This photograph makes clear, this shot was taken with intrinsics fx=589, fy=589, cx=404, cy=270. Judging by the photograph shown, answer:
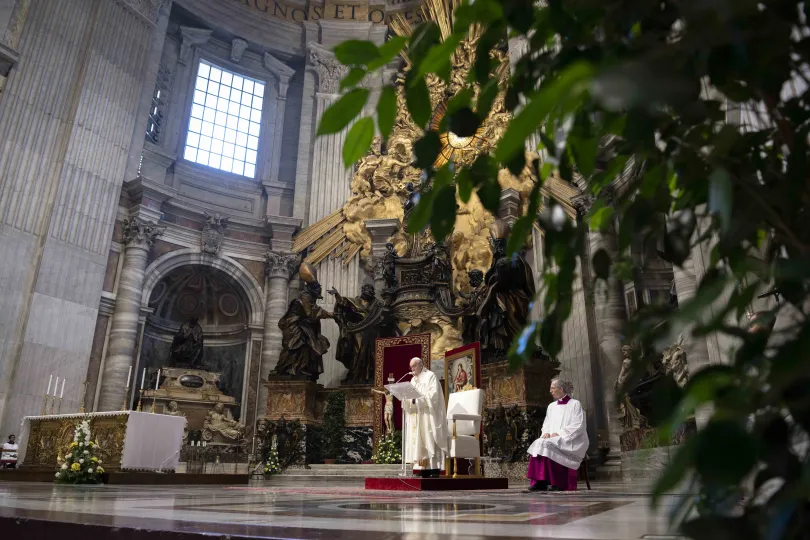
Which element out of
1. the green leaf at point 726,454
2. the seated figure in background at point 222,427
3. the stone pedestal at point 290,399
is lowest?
the green leaf at point 726,454

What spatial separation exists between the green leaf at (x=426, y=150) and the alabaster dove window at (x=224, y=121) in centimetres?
1701

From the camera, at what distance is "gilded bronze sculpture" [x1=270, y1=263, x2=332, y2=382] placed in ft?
40.9

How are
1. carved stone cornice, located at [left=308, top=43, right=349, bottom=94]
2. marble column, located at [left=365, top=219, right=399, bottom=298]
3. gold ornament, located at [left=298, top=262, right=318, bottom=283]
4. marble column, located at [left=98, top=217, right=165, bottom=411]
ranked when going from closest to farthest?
marble column, located at [left=98, top=217, right=165, bottom=411], gold ornament, located at [left=298, top=262, right=318, bottom=283], marble column, located at [left=365, top=219, right=399, bottom=298], carved stone cornice, located at [left=308, top=43, right=349, bottom=94]

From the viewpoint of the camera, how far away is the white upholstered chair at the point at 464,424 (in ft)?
21.6

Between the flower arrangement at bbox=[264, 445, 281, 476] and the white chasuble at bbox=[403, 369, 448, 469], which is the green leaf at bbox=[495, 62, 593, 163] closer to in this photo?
the white chasuble at bbox=[403, 369, 448, 469]

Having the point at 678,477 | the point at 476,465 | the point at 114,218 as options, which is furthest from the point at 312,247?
the point at 678,477

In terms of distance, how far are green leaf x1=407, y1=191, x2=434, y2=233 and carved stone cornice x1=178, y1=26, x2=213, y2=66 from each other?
18004mm

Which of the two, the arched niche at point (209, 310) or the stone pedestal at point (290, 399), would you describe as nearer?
the stone pedestal at point (290, 399)

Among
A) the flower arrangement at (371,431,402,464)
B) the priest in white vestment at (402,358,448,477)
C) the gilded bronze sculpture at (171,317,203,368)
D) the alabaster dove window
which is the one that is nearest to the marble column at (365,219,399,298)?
the alabaster dove window

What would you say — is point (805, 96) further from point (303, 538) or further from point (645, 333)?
point (303, 538)

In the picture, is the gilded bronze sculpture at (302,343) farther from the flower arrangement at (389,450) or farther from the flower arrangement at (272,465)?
the flower arrangement at (389,450)

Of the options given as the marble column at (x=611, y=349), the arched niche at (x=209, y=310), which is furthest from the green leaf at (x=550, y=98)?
the arched niche at (x=209, y=310)

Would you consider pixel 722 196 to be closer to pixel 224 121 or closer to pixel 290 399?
pixel 290 399

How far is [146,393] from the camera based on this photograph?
12.7 metres
